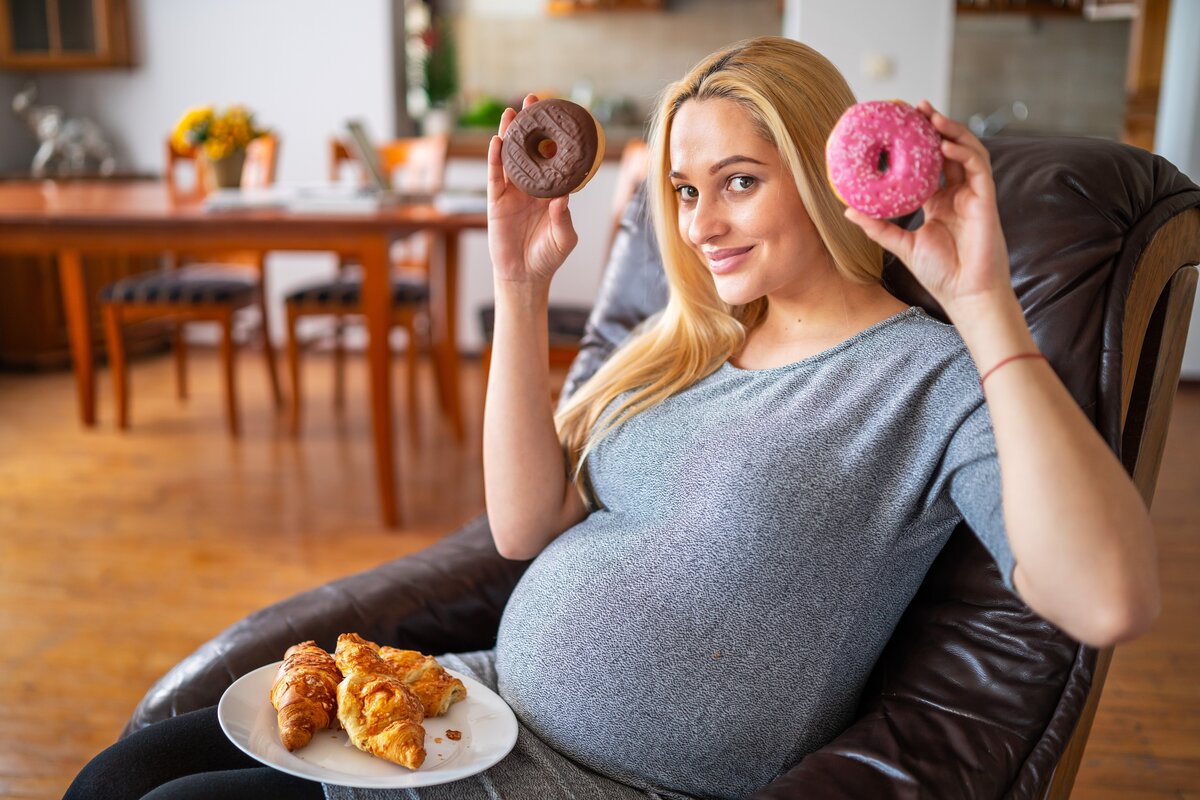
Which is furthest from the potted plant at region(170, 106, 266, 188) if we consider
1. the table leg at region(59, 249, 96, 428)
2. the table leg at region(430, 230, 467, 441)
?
the table leg at region(59, 249, 96, 428)

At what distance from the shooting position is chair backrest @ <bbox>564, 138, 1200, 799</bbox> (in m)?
1.11

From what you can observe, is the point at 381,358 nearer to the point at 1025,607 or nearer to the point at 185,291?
the point at 185,291

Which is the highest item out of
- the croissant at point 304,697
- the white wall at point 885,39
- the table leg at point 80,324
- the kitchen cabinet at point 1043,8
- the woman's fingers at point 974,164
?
the kitchen cabinet at point 1043,8

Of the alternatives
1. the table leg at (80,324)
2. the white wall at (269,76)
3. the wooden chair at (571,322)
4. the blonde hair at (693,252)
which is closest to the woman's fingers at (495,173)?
the blonde hair at (693,252)

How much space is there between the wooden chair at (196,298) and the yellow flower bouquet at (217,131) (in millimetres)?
303

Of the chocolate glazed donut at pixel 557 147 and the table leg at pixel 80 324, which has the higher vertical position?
the chocolate glazed donut at pixel 557 147

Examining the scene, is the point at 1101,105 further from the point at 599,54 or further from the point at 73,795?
the point at 73,795

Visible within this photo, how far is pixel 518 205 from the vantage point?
1.28m

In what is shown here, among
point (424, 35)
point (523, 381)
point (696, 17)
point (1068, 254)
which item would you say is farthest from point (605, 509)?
point (696, 17)

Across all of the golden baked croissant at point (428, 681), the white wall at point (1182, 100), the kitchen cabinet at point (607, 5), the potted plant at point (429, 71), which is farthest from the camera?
the kitchen cabinet at point (607, 5)

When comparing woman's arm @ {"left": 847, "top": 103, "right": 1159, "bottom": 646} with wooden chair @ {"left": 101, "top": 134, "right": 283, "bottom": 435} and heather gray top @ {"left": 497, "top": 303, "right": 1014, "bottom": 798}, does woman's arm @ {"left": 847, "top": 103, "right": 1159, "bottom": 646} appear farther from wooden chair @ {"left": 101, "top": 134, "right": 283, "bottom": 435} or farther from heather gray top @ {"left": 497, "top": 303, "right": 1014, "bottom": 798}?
wooden chair @ {"left": 101, "top": 134, "right": 283, "bottom": 435}

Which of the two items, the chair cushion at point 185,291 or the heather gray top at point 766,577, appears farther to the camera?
the chair cushion at point 185,291

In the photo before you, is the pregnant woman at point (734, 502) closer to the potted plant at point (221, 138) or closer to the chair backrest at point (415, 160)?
the potted plant at point (221, 138)

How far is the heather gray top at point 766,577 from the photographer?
1137 mm
